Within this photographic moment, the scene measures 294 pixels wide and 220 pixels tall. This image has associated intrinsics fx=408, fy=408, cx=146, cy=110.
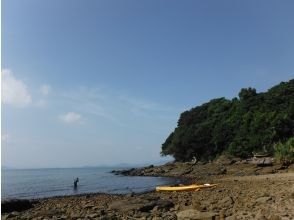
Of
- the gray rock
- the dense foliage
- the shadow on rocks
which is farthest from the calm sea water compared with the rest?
the gray rock

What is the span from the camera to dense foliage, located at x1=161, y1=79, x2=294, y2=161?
70750 millimetres

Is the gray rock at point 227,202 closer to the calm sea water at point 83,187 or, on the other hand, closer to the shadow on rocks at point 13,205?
the shadow on rocks at point 13,205

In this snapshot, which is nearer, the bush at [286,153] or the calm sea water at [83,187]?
the calm sea water at [83,187]

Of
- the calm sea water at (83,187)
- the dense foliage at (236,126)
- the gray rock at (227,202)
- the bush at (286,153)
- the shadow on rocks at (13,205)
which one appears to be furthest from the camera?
the dense foliage at (236,126)

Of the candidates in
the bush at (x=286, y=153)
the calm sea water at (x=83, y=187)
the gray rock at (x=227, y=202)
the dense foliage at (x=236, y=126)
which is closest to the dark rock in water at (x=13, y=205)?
the gray rock at (x=227, y=202)

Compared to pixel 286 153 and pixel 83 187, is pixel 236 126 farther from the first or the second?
pixel 83 187

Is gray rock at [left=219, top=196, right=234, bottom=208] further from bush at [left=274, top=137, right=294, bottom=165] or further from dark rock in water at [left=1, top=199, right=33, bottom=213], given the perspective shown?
bush at [left=274, top=137, right=294, bottom=165]

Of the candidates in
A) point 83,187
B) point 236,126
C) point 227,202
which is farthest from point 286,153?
point 227,202

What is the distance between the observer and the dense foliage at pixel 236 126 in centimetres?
7075

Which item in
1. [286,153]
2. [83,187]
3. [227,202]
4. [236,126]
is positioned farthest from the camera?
[236,126]

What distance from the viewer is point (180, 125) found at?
102312 mm

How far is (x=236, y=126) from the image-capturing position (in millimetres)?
82125

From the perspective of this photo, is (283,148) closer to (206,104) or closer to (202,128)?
(202,128)

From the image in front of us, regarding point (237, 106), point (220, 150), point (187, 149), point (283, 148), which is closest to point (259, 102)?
point (237, 106)
